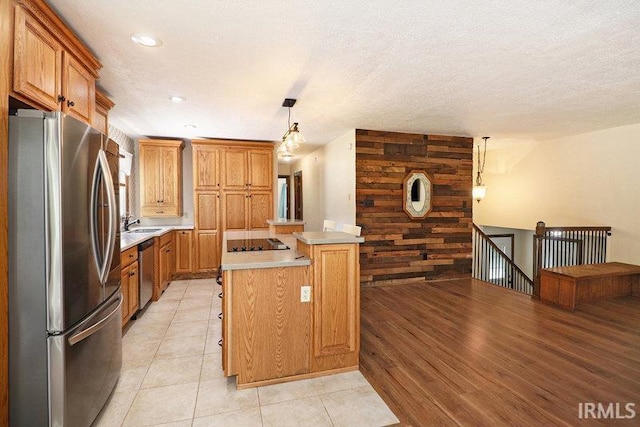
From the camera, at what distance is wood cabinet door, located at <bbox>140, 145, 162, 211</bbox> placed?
5066 millimetres

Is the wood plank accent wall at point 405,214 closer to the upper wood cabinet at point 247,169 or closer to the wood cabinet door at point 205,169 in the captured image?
the upper wood cabinet at point 247,169

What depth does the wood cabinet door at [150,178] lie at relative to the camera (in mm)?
5066

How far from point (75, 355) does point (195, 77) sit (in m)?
2.33

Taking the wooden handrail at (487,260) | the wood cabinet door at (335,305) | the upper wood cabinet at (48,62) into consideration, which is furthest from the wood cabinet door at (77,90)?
the wooden handrail at (487,260)

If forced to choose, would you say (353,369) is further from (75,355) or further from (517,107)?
(517,107)

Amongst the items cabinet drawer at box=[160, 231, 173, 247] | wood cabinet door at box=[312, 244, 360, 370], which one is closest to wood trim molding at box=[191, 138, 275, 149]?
cabinet drawer at box=[160, 231, 173, 247]

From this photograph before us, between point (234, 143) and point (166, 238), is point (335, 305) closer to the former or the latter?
point (166, 238)

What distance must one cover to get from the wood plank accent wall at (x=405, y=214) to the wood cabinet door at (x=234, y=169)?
2.05 m

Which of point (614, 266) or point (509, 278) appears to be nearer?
point (614, 266)

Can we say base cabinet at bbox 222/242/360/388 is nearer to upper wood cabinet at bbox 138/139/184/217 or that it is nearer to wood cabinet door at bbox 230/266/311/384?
wood cabinet door at bbox 230/266/311/384

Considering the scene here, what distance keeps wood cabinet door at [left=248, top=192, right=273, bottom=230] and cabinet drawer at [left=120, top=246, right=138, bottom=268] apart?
229 centimetres

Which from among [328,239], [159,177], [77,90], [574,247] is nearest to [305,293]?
[328,239]

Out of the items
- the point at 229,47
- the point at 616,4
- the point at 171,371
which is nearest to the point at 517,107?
the point at 616,4

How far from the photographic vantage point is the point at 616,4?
1.76 m
